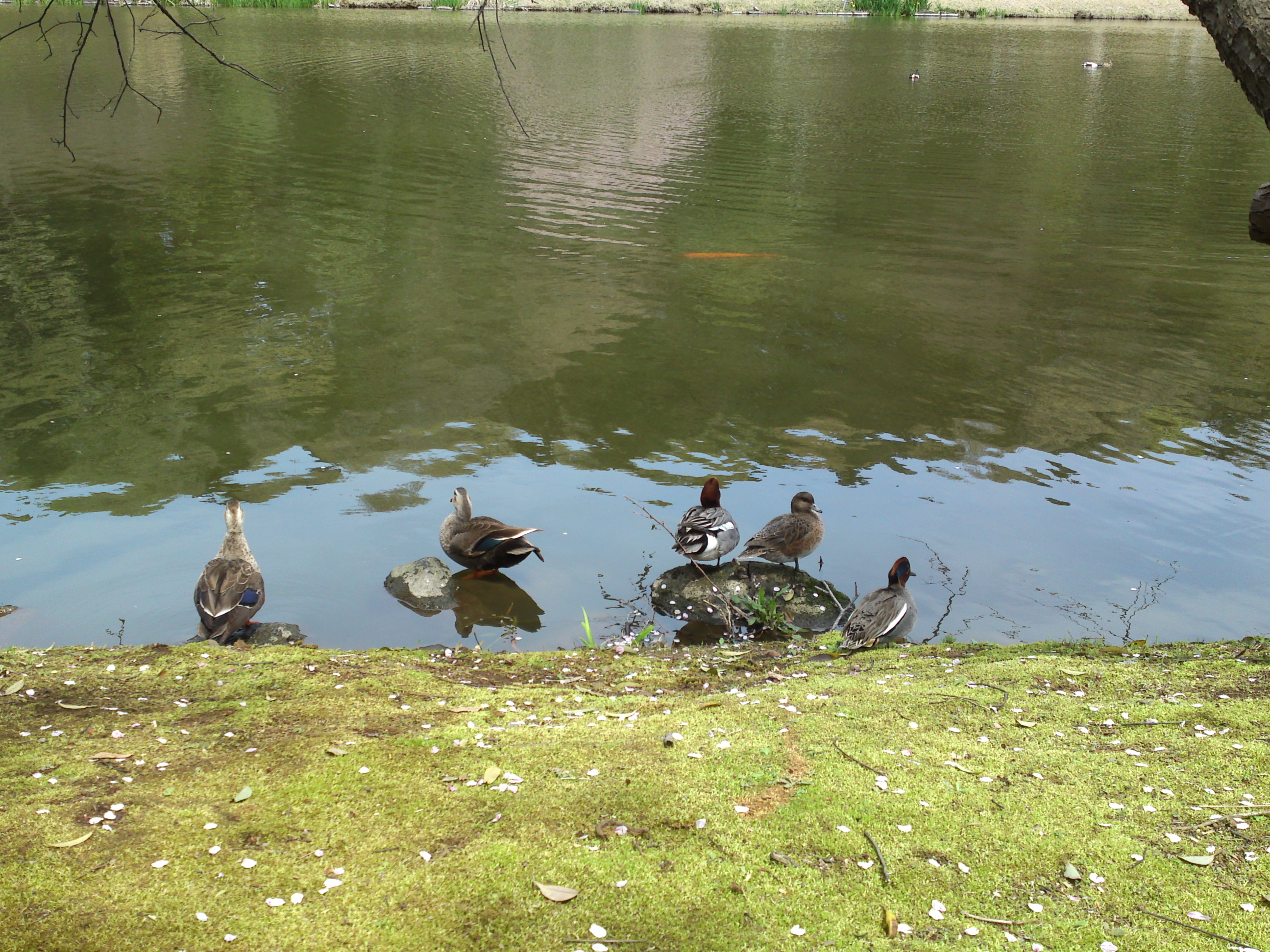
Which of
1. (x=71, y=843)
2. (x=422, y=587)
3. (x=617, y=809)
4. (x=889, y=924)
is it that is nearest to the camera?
(x=889, y=924)

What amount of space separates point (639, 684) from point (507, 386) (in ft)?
23.3

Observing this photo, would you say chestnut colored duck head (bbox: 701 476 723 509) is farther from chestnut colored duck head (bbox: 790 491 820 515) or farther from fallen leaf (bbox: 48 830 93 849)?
fallen leaf (bbox: 48 830 93 849)

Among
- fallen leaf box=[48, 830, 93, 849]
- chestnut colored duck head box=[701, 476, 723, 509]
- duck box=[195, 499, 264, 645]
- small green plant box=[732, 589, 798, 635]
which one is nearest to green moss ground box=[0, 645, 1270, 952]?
fallen leaf box=[48, 830, 93, 849]

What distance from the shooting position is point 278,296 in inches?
630

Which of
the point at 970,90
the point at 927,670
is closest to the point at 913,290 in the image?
the point at 927,670

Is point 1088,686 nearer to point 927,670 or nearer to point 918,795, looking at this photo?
point 927,670

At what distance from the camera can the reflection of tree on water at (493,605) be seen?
839cm

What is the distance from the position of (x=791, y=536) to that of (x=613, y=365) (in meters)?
5.55

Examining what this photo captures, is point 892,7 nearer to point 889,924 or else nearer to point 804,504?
point 804,504

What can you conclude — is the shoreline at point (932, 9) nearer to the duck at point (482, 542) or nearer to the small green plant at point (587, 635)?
the duck at point (482, 542)

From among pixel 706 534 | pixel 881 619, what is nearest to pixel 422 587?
pixel 706 534

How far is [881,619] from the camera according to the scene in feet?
24.4

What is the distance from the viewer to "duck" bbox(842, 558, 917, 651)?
7426 millimetres

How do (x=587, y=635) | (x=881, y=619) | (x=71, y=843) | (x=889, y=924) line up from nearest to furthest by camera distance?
(x=889, y=924) → (x=71, y=843) → (x=881, y=619) → (x=587, y=635)
